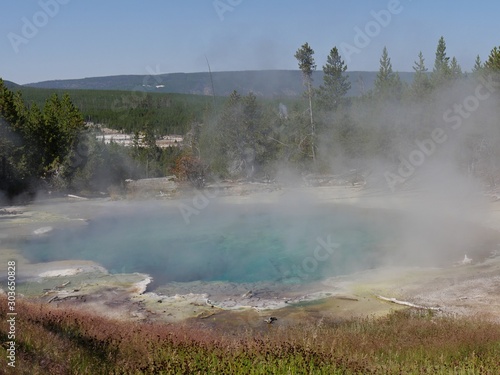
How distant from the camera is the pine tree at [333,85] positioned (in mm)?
35094

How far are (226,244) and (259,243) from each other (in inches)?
44.3

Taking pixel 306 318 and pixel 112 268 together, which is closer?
pixel 306 318

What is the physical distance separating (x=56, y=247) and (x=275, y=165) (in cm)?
1809

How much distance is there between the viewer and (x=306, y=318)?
959cm

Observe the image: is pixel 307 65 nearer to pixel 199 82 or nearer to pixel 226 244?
pixel 226 244

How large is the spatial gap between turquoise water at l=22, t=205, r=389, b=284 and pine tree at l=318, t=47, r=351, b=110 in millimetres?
13984

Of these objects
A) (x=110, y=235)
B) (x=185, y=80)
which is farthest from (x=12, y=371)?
(x=185, y=80)

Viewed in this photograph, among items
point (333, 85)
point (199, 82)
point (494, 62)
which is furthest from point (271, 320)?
point (199, 82)

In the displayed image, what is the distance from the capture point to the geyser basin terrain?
45.3 feet

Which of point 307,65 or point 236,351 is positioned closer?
point 236,351

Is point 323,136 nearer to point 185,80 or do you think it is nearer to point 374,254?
point 374,254

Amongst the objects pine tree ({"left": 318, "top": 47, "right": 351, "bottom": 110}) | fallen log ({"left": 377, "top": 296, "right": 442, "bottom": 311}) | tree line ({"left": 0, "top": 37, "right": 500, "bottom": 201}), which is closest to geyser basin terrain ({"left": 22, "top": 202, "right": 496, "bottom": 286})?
fallen log ({"left": 377, "top": 296, "right": 442, "bottom": 311})

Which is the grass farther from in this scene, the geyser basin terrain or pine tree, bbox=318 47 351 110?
pine tree, bbox=318 47 351 110

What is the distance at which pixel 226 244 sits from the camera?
56.1 ft
